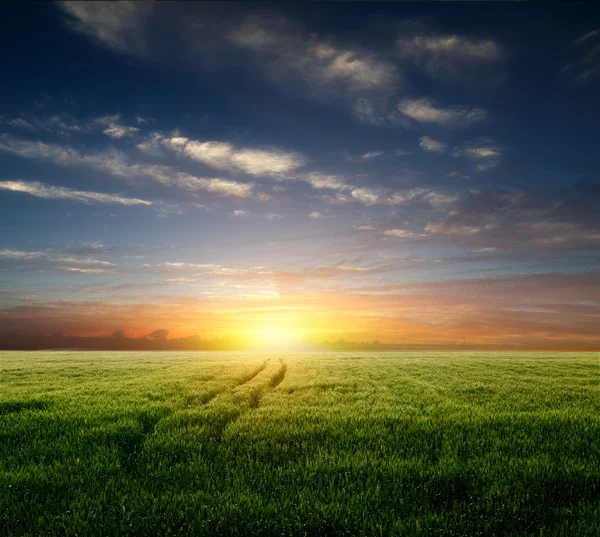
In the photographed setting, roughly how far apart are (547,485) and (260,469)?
230 inches

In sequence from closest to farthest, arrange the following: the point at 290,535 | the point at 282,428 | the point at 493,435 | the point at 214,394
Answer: the point at 290,535
the point at 493,435
the point at 282,428
the point at 214,394

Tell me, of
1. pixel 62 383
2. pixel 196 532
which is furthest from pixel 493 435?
pixel 62 383

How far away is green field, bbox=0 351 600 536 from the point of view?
6418 mm

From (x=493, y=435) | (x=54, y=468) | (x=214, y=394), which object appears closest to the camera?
(x=54, y=468)

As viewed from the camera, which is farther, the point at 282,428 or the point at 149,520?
the point at 282,428

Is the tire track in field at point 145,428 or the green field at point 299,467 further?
the tire track in field at point 145,428

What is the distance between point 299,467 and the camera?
8.59 m

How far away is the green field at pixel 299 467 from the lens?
6.42 meters

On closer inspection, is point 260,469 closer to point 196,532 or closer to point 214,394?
point 196,532

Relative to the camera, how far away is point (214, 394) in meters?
18.6

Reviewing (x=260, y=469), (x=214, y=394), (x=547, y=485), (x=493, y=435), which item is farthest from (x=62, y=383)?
(x=547, y=485)

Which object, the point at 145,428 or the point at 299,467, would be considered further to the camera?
the point at 145,428

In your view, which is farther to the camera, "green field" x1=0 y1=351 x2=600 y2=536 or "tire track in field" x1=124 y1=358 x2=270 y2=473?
"tire track in field" x1=124 y1=358 x2=270 y2=473

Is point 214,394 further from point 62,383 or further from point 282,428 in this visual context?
point 62,383
